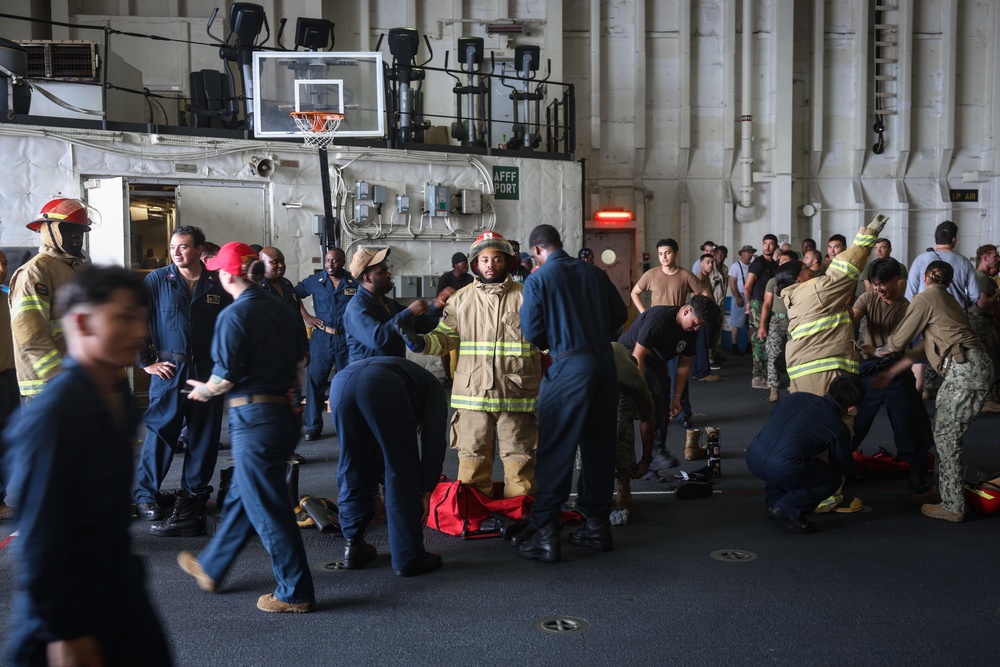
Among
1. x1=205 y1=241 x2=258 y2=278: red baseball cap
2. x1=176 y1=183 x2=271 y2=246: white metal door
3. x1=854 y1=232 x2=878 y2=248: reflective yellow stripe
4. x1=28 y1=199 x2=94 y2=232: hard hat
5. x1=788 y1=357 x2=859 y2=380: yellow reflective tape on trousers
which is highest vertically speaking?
x1=176 y1=183 x2=271 y2=246: white metal door

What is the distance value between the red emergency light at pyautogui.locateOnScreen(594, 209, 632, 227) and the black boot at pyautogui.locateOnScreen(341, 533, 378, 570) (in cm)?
1169

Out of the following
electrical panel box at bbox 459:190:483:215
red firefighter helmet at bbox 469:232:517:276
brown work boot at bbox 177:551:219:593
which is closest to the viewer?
brown work boot at bbox 177:551:219:593

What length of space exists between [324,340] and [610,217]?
8678 mm

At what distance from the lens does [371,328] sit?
4.55 meters

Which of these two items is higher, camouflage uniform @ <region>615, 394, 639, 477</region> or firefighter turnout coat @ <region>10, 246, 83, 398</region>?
A: firefighter turnout coat @ <region>10, 246, 83, 398</region>

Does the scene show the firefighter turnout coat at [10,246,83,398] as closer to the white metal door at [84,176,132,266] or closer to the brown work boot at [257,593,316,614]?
the brown work boot at [257,593,316,614]

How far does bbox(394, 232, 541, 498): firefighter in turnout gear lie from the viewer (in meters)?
5.29

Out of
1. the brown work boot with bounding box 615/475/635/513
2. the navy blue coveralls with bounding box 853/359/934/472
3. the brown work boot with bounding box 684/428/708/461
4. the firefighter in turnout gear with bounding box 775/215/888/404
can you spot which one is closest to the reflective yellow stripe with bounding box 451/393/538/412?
the brown work boot with bounding box 615/475/635/513

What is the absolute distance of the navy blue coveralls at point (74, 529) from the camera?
1.91m

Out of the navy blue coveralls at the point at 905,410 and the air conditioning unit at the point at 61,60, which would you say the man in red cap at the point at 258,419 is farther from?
the air conditioning unit at the point at 61,60

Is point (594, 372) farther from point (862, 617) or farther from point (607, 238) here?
point (607, 238)

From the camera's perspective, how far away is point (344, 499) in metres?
4.57

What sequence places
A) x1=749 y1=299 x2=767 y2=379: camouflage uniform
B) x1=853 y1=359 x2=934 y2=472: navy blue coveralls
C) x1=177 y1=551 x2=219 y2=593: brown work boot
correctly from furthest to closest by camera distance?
x1=749 y1=299 x2=767 y2=379: camouflage uniform → x1=853 y1=359 x2=934 y2=472: navy blue coveralls → x1=177 y1=551 x2=219 y2=593: brown work boot

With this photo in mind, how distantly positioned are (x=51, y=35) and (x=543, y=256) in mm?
12928
